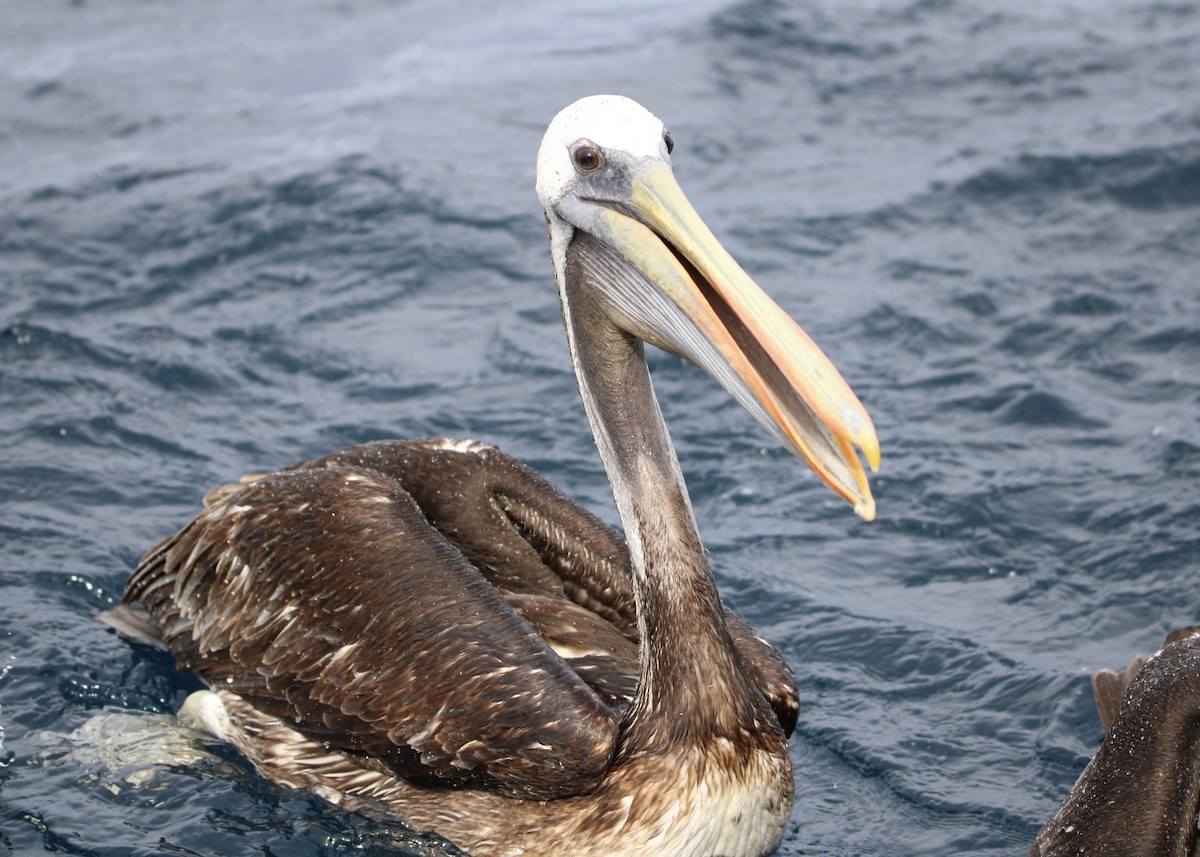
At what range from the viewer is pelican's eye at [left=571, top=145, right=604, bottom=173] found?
4637mm

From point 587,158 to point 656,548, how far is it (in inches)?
47.0

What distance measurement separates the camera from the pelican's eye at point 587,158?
464 cm

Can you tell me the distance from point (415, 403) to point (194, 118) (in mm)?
4979

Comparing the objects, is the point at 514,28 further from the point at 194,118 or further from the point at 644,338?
the point at 644,338

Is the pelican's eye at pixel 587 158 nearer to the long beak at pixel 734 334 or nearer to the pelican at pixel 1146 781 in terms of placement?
the long beak at pixel 734 334

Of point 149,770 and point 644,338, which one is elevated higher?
point 644,338

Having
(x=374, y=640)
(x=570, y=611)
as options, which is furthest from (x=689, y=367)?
(x=374, y=640)

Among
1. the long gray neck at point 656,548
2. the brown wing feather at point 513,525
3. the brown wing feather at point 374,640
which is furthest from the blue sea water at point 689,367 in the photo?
the brown wing feather at point 513,525

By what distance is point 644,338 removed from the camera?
15.5 feet

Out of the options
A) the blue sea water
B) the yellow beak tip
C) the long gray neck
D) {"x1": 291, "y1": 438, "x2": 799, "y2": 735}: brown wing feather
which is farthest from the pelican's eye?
the blue sea water

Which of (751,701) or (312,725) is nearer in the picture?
(751,701)

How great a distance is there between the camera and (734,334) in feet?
14.7

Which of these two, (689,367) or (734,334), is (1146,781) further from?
(689,367)

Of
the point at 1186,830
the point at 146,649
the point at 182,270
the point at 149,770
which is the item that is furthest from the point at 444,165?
the point at 1186,830
